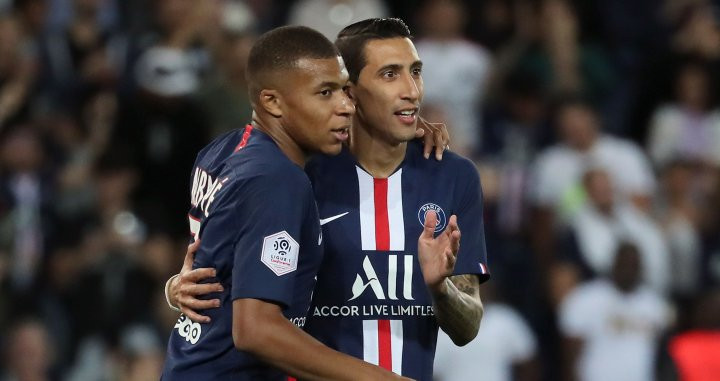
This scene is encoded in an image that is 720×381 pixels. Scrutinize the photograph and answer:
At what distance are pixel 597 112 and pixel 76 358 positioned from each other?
505 centimetres

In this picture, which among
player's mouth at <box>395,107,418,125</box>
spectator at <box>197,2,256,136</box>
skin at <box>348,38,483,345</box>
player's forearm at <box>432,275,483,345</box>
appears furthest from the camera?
spectator at <box>197,2,256,136</box>

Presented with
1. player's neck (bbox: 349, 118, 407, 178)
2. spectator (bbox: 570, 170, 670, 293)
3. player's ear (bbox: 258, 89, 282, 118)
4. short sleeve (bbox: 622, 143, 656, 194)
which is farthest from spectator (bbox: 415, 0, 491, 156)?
player's ear (bbox: 258, 89, 282, 118)

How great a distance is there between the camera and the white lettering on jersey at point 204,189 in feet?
15.1

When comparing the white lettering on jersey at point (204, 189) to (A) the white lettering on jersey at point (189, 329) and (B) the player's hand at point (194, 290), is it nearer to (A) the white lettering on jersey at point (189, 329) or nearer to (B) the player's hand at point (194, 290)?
(B) the player's hand at point (194, 290)

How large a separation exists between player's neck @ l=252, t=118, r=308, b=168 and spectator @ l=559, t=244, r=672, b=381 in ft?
19.9

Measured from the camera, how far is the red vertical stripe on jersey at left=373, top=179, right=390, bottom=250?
5352 mm

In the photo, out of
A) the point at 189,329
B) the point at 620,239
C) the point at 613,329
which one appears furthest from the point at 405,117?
the point at 620,239

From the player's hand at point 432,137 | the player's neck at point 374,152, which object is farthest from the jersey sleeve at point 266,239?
the player's hand at point 432,137

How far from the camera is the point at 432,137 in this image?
5590mm

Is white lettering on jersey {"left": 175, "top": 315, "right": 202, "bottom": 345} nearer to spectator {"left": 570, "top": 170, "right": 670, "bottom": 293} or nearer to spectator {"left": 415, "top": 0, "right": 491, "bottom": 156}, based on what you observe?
spectator {"left": 570, "top": 170, "right": 670, "bottom": 293}

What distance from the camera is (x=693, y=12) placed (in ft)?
41.4

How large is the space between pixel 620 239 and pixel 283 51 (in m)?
6.48

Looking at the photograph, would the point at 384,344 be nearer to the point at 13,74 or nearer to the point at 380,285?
the point at 380,285

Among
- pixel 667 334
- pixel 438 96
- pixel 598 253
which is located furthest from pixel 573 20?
pixel 667 334
